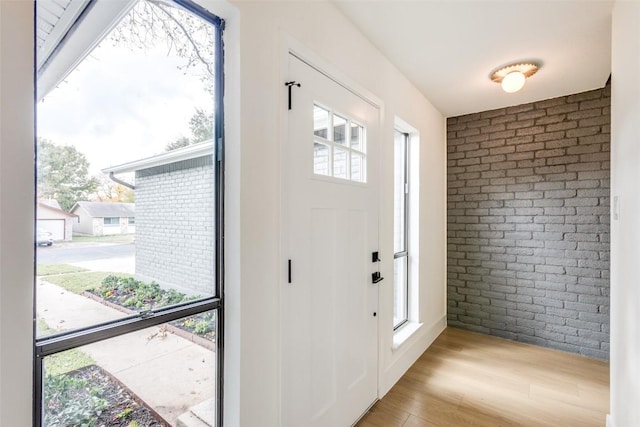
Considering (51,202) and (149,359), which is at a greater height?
(51,202)

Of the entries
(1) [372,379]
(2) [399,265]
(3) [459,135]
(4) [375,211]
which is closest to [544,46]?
(3) [459,135]

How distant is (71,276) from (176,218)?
1.17 feet

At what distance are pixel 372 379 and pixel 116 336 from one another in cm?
173

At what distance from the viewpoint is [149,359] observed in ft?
3.46

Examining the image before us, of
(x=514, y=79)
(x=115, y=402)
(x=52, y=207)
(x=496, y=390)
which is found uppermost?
(x=514, y=79)

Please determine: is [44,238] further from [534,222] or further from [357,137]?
[534,222]

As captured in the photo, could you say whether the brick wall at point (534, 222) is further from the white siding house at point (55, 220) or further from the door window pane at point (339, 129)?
the white siding house at point (55, 220)

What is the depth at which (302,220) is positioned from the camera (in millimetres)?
1537

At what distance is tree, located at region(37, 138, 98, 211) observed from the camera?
84 cm

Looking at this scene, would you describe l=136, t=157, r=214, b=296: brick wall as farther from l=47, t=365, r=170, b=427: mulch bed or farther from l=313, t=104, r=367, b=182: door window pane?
l=313, t=104, r=367, b=182: door window pane

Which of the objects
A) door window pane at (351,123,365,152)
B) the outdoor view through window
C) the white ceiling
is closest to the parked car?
the outdoor view through window

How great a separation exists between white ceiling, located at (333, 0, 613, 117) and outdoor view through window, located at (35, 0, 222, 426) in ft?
3.73

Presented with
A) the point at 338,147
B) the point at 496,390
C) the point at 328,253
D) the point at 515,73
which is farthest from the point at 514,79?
the point at 496,390

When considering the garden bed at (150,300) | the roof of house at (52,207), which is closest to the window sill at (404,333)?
the garden bed at (150,300)
